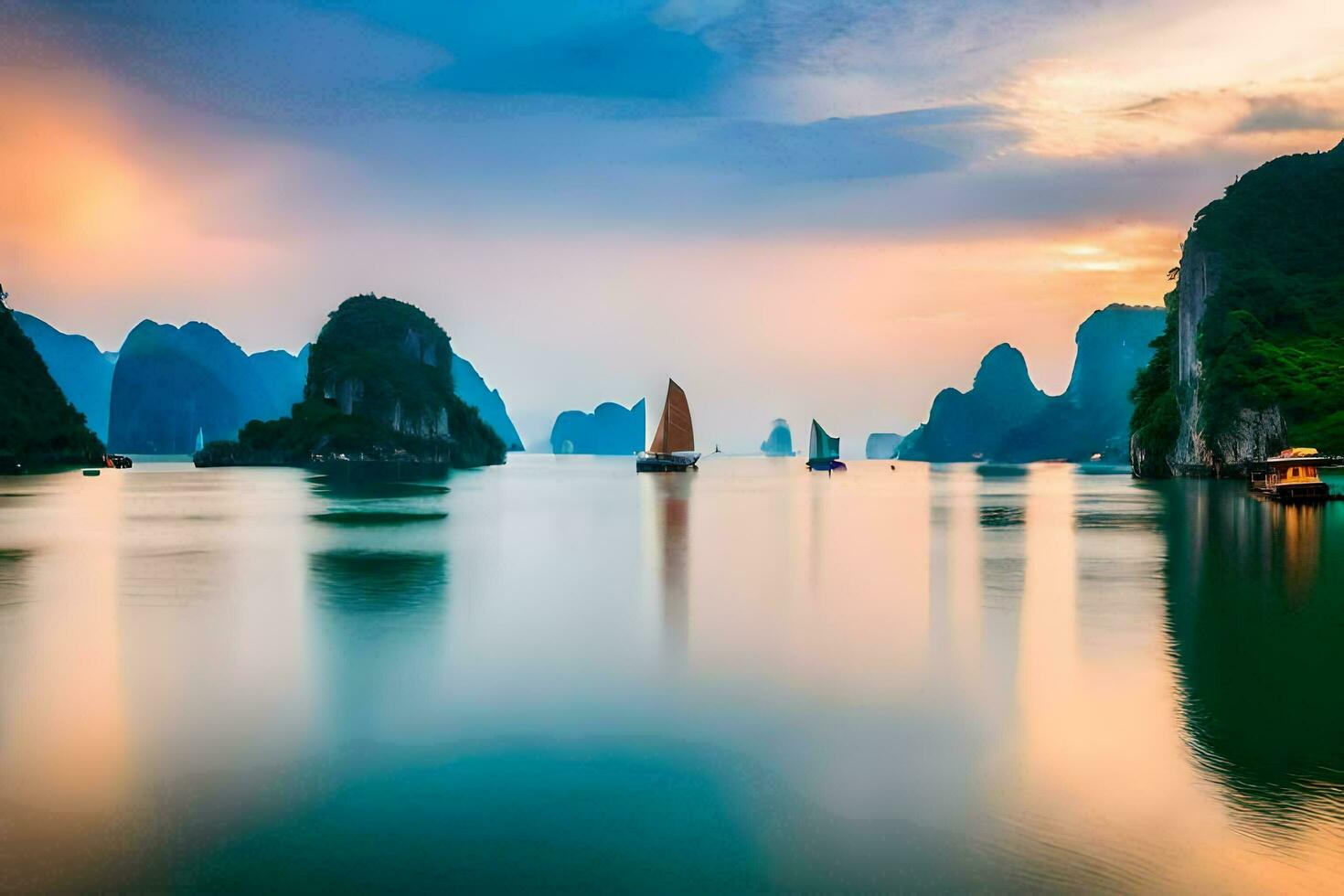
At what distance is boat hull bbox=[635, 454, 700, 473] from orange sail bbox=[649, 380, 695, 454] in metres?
2.25

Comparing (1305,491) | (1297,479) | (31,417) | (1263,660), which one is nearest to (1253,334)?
(1297,479)

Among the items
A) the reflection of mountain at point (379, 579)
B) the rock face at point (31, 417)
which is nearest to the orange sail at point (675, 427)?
the rock face at point (31, 417)

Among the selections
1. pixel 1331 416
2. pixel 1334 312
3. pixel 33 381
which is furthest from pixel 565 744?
pixel 33 381

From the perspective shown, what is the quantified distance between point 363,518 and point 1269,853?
60218 mm

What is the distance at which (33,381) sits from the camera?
172 m

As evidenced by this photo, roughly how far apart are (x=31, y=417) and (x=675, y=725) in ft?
591

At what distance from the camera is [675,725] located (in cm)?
1614

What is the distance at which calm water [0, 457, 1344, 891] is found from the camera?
10.5m

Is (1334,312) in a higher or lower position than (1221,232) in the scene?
lower

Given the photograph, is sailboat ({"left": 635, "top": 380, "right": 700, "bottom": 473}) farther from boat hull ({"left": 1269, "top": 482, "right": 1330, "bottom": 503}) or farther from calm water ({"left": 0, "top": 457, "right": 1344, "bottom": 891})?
calm water ({"left": 0, "top": 457, "right": 1344, "bottom": 891})

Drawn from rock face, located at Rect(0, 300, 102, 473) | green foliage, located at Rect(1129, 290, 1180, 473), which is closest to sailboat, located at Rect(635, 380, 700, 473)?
green foliage, located at Rect(1129, 290, 1180, 473)

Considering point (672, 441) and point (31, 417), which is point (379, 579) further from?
point (31, 417)

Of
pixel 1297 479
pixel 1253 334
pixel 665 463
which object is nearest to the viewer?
pixel 1297 479

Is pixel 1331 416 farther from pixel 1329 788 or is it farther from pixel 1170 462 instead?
pixel 1329 788
